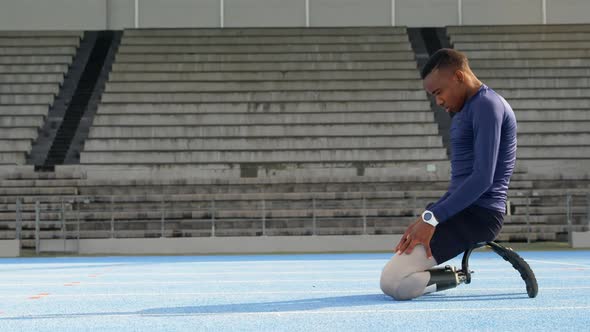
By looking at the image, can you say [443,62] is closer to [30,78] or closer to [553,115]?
[553,115]

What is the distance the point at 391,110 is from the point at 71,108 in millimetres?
5654

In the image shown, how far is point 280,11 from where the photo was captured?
1723cm

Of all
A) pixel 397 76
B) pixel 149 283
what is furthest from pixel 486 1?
pixel 149 283

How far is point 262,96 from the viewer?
1478 cm

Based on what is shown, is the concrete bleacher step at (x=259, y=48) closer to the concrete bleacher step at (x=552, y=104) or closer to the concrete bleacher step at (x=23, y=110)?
the concrete bleacher step at (x=23, y=110)

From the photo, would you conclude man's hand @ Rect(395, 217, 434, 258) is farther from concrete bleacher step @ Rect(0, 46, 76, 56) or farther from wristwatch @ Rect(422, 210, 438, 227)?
concrete bleacher step @ Rect(0, 46, 76, 56)

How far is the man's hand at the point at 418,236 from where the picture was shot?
11.0 ft

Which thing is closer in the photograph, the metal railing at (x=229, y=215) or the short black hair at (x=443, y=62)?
the short black hair at (x=443, y=62)

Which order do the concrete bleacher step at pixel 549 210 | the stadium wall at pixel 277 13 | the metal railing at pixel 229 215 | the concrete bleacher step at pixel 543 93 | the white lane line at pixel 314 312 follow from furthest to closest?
1. the stadium wall at pixel 277 13
2. the concrete bleacher step at pixel 543 93
3. the concrete bleacher step at pixel 549 210
4. the metal railing at pixel 229 215
5. the white lane line at pixel 314 312

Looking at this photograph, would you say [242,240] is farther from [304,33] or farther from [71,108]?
[304,33]

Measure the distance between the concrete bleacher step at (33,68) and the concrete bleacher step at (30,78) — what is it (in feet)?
0.36

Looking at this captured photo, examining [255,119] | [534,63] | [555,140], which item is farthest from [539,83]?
[255,119]

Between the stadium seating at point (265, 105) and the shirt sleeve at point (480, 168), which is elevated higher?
the stadium seating at point (265, 105)

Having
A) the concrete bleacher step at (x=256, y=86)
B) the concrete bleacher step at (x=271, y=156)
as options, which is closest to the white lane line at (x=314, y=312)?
the concrete bleacher step at (x=271, y=156)
